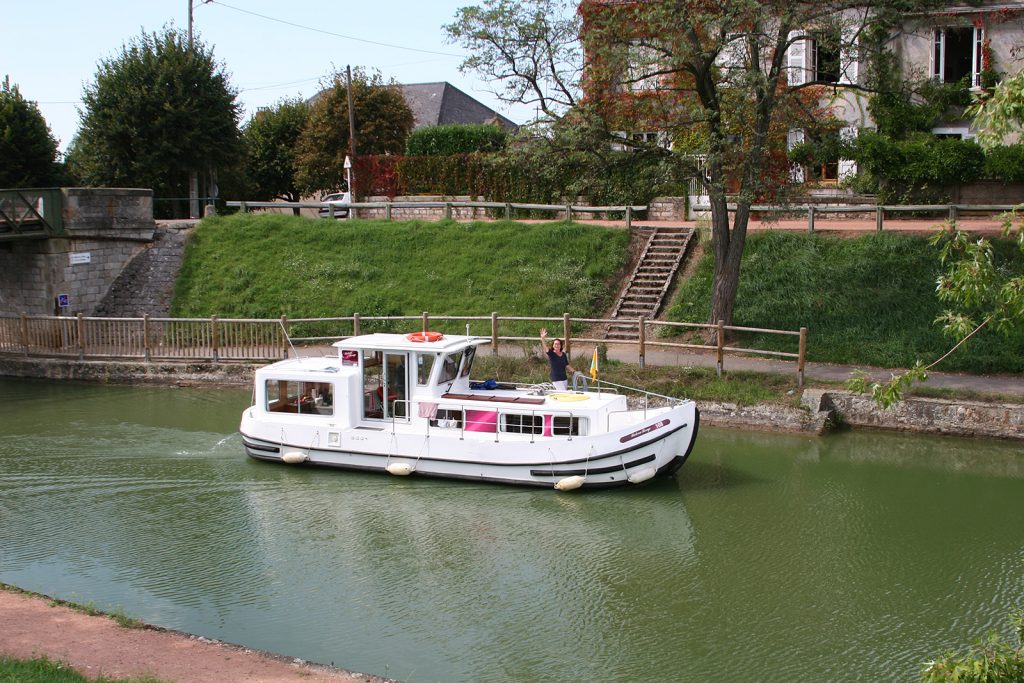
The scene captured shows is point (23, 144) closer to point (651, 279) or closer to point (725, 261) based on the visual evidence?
point (651, 279)

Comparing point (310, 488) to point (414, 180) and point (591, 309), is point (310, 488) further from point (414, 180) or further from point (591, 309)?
point (414, 180)

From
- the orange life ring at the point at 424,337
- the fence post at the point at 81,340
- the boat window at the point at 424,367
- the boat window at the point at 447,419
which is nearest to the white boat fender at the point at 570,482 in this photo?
the boat window at the point at 447,419

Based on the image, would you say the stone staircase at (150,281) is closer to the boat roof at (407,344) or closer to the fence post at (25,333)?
the fence post at (25,333)

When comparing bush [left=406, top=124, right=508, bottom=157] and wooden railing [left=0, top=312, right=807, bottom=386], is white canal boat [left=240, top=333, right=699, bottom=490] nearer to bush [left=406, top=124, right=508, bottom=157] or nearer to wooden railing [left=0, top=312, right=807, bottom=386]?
wooden railing [left=0, top=312, right=807, bottom=386]

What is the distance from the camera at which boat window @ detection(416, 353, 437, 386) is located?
16844 millimetres

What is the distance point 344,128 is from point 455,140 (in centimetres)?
1035

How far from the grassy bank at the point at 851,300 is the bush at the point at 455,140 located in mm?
11374

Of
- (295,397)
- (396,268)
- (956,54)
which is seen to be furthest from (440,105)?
(295,397)

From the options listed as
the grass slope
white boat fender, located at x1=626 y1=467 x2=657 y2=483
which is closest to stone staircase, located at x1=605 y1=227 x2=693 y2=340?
the grass slope

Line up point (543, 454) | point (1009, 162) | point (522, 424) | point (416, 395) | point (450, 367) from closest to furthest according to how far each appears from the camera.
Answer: point (543, 454)
point (522, 424)
point (416, 395)
point (450, 367)
point (1009, 162)

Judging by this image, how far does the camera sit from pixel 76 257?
27578 millimetres

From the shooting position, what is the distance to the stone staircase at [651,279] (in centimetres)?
2425

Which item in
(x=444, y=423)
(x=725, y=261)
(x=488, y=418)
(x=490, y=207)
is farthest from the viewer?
(x=490, y=207)

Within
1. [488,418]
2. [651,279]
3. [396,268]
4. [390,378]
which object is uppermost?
[396,268]
